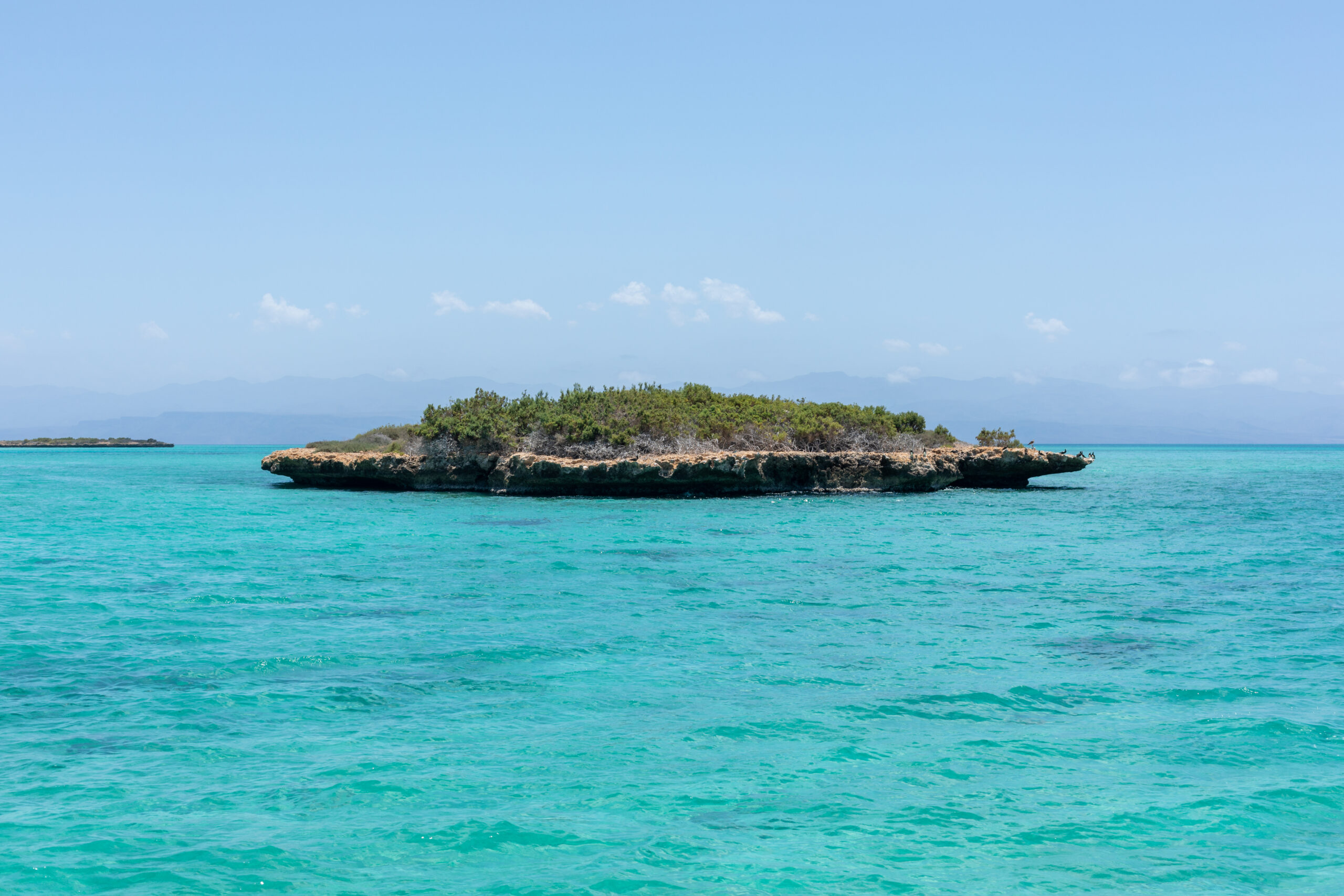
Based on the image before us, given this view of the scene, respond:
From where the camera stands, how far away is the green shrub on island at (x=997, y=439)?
42.6 metres

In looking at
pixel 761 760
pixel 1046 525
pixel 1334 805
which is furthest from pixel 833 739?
pixel 1046 525

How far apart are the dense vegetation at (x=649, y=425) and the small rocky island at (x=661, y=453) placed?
6cm

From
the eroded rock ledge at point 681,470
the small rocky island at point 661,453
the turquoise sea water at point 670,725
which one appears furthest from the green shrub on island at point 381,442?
the turquoise sea water at point 670,725

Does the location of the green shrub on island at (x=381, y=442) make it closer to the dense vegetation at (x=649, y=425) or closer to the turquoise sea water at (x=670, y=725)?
the dense vegetation at (x=649, y=425)

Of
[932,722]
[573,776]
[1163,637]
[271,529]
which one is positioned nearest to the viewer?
[573,776]

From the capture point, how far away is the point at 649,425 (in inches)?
1490

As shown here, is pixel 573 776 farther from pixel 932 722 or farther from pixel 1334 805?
pixel 1334 805

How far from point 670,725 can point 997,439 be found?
38491mm

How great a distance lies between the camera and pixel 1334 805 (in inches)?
261

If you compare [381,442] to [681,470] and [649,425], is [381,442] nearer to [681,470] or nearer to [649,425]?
[649,425]

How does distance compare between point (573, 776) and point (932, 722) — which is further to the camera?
point (932, 722)

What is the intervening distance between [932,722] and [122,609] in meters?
12.1

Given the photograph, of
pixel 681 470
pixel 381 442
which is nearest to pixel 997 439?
pixel 681 470

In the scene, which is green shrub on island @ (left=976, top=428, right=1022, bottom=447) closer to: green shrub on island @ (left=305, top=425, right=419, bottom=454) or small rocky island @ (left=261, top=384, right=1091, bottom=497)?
small rocky island @ (left=261, top=384, right=1091, bottom=497)
